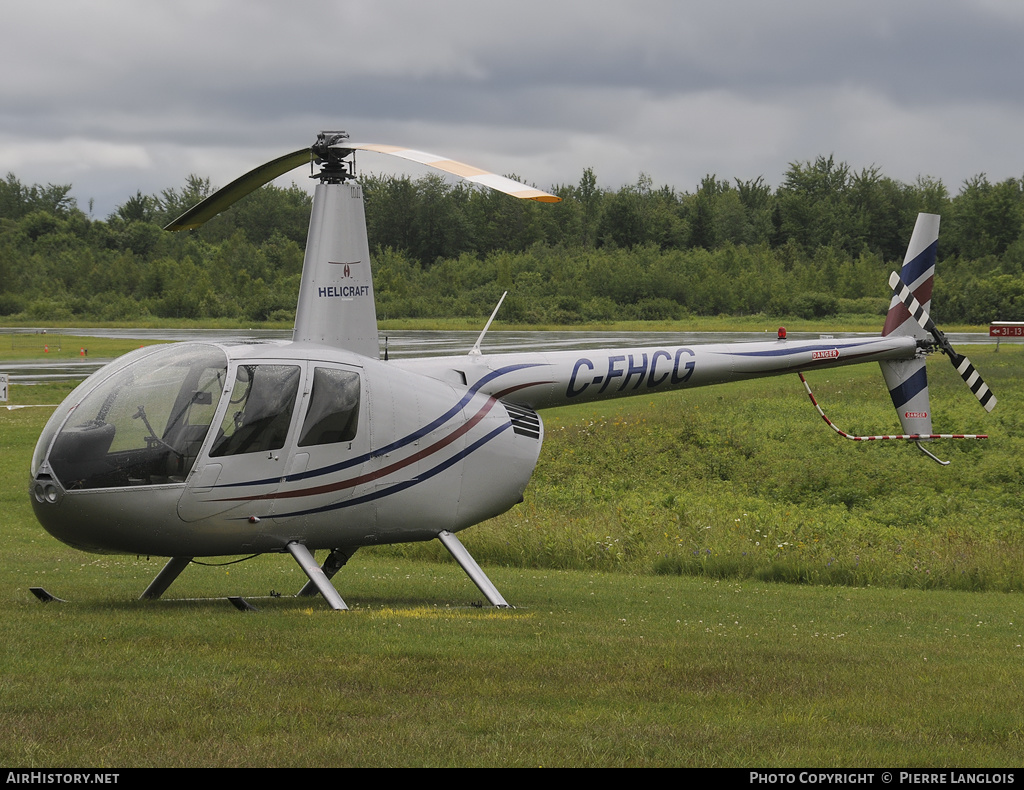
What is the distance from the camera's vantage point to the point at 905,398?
50.2 ft

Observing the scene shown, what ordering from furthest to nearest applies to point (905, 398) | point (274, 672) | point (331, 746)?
point (905, 398)
point (274, 672)
point (331, 746)

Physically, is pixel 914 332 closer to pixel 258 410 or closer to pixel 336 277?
pixel 336 277

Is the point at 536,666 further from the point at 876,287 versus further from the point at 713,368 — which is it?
the point at 876,287

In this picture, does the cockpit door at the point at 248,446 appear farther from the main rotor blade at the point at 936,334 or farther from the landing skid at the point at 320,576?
the main rotor blade at the point at 936,334

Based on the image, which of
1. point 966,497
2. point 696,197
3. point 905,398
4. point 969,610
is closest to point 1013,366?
point 966,497

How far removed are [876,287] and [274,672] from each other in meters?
77.7

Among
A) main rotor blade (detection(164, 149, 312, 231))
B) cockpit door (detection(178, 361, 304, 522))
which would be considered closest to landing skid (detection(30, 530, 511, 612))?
cockpit door (detection(178, 361, 304, 522))

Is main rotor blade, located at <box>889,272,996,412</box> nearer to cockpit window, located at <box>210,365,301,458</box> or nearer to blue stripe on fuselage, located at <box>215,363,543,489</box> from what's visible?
blue stripe on fuselage, located at <box>215,363,543,489</box>

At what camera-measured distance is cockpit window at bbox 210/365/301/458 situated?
9.39m

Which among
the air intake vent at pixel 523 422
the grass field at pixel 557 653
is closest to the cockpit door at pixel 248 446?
the grass field at pixel 557 653

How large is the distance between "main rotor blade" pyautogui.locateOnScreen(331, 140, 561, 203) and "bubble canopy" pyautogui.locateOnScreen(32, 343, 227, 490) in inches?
92.1

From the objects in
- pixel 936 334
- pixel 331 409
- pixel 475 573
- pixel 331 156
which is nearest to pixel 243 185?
pixel 331 156

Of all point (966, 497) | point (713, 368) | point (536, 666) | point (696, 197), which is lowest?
point (966, 497)

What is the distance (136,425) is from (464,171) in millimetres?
3449
